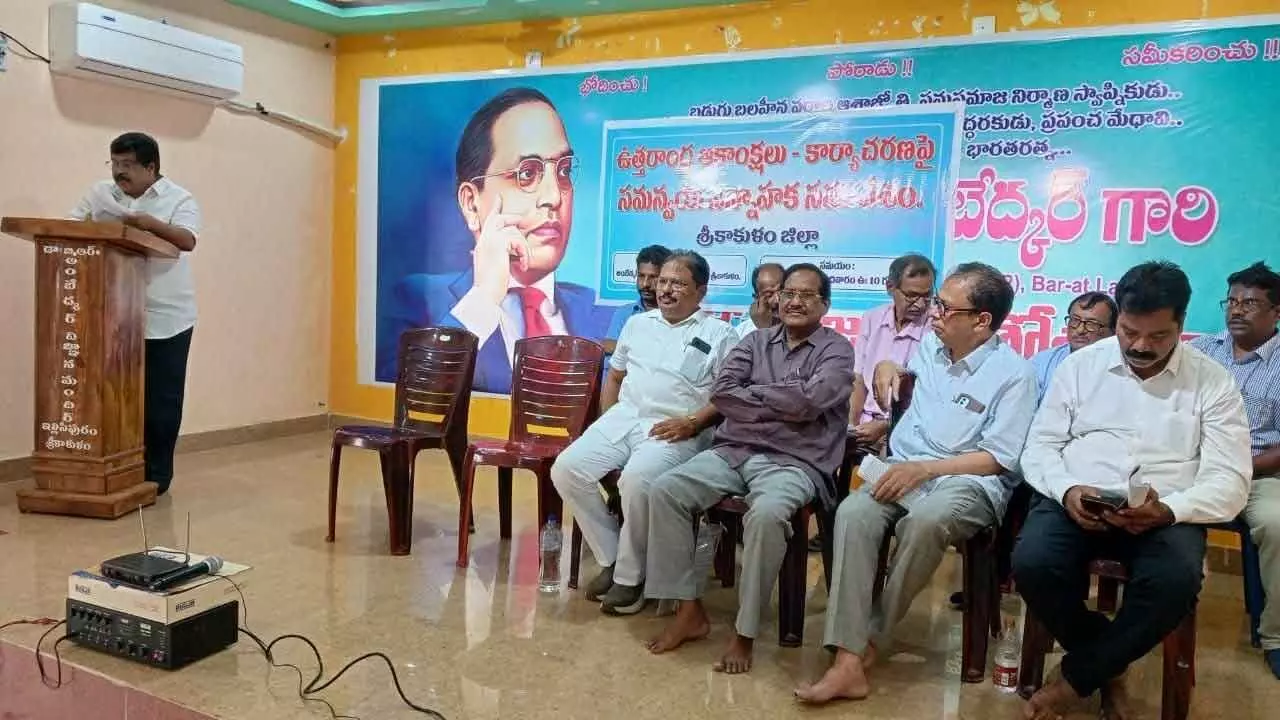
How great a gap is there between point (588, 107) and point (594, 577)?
10.1 ft

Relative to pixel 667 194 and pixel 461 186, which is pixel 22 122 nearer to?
pixel 461 186

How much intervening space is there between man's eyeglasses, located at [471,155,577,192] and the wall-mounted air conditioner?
164 cm

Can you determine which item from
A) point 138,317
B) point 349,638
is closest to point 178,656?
point 349,638

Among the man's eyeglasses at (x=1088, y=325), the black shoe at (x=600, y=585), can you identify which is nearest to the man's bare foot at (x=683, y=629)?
the black shoe at (x=600, y=585)

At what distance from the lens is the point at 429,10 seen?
225 inches

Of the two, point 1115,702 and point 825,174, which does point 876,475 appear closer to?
point 1115,702

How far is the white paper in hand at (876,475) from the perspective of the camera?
2910 mm

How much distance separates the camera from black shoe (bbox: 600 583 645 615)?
10.9 feet

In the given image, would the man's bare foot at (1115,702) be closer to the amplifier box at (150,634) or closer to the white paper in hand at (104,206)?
the amplifier box at (150,634)

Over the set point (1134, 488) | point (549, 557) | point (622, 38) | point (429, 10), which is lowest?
point (549, 557)

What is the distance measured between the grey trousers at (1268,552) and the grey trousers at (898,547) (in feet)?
2.93

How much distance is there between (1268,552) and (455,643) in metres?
2.55

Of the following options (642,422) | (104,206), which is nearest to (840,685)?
(642,422)

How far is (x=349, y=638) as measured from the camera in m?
3.02
